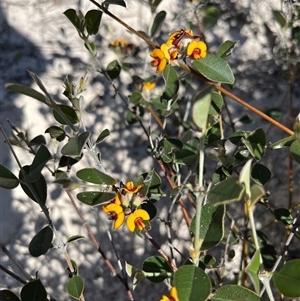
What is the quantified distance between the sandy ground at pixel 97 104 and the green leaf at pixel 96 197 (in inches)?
26.0

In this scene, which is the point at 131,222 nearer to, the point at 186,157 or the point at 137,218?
the point at 137,218

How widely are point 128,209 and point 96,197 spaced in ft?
0.16

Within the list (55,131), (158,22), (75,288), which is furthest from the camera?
(158,22)

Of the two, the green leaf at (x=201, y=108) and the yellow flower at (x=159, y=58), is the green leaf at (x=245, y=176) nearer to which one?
the green leaf at (x=201, y=108)

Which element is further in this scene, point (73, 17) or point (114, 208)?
point (73, 17)

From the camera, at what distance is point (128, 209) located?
2.18 ft

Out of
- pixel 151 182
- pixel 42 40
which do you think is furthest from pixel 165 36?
pixel 151 182

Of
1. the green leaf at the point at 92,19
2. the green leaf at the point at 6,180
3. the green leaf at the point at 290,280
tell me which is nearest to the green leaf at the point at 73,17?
the green leaf at the point at 92,19

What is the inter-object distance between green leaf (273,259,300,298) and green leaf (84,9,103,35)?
1.58 feet

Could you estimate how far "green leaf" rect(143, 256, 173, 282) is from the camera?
2.28ft

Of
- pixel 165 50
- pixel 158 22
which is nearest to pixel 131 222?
pixel 165 50

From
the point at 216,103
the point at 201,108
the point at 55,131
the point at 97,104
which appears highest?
the point at 201,108

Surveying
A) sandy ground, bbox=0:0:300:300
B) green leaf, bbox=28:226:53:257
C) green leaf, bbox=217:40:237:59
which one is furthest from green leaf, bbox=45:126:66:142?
sandy ground, bbox=0:0:300:300

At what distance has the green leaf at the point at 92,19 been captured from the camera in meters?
0.81
